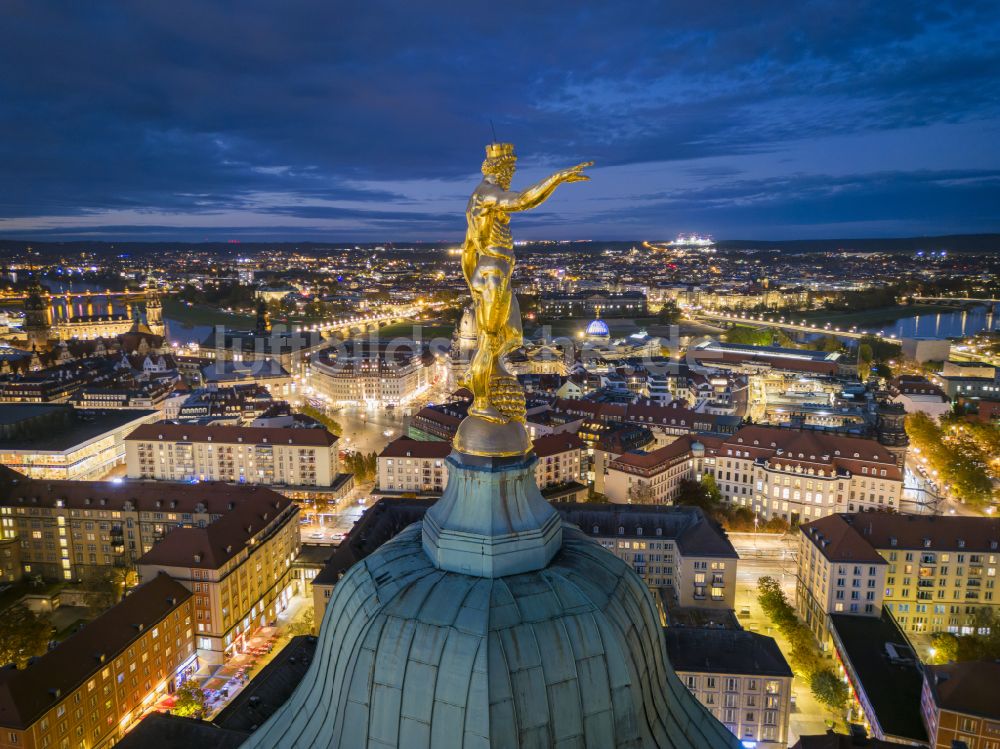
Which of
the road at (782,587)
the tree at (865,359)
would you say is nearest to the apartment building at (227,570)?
the road at (782,587)

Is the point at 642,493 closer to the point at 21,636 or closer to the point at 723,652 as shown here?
the point at 723,652

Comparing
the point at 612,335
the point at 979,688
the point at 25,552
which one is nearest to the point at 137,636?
the point at 25,552

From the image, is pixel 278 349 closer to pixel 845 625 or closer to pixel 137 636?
pixel 137 636

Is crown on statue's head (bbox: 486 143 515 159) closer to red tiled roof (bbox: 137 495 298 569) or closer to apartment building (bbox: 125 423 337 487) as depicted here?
red tiled roof (bbox: 137 495 298 569)

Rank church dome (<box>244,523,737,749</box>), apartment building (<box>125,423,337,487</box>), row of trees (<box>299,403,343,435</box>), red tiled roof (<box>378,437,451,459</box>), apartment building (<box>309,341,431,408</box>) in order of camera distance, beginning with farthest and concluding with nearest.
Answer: apartment building (<box>309,341,431,408</box>)
row of trees (<box>299,403,343,435</box>)
apartment building (<box>125,423,337,487</box>)
red tiled roof (<box>378,437,451,459</box>)
church dome (<box>244,523,737,749</box>)

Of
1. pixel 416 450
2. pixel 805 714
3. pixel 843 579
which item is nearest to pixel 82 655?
pixel 416 450

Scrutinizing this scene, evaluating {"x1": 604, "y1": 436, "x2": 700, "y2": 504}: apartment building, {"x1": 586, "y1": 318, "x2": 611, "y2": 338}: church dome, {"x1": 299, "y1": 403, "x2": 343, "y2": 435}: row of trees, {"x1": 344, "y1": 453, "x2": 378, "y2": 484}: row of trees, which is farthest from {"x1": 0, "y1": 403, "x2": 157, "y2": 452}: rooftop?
{"x1": 586, "y1": 318, "x2": 611, "y2": 338}: church dome
